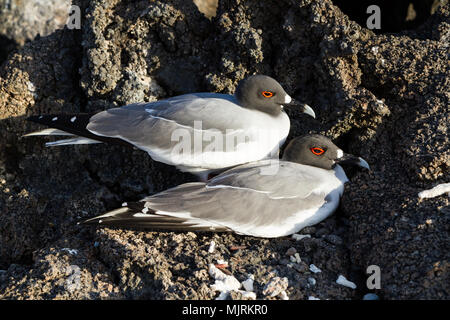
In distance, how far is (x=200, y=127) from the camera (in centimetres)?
493

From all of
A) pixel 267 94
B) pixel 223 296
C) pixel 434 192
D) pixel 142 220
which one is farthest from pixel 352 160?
pixel 142 220

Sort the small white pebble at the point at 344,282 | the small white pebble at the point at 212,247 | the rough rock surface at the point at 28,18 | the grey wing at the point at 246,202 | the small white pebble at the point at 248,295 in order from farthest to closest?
the rough rock surface at the point at 28,18
the grey wing at the point at 246,202
the small white pebble at the point at 212,247
the small white pebble at the point at 344,282
the small white pebble at the point at 248,295

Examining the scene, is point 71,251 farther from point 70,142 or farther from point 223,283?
point 223,283

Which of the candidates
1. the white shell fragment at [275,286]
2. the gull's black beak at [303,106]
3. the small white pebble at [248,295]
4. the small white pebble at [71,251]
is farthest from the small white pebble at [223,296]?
the gull's black beak at [303,106]

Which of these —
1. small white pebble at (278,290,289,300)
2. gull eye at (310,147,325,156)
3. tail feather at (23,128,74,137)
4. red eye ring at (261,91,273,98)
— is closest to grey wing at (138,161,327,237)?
gull eye at (310,147,325,156)

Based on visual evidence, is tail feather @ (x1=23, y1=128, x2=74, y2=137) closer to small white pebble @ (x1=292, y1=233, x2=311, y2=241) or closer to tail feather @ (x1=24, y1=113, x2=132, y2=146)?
tail feather @ (x1=24, y1=113, x2=132, y2=146)

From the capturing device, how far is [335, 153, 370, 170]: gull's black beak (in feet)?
16.2

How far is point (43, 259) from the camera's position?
14.3ft

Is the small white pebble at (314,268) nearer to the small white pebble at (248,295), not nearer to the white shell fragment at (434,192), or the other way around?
the small white pebble at (248,295)

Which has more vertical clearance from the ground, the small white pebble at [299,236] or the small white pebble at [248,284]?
the small white pebble at [299,236]

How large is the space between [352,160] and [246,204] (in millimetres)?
1150

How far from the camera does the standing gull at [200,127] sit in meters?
4.92

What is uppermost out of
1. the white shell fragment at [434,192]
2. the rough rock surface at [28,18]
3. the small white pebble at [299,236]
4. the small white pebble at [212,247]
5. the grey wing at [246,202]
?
the rough rock surface at [28,18]

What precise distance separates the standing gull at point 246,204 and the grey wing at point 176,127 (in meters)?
0.30
